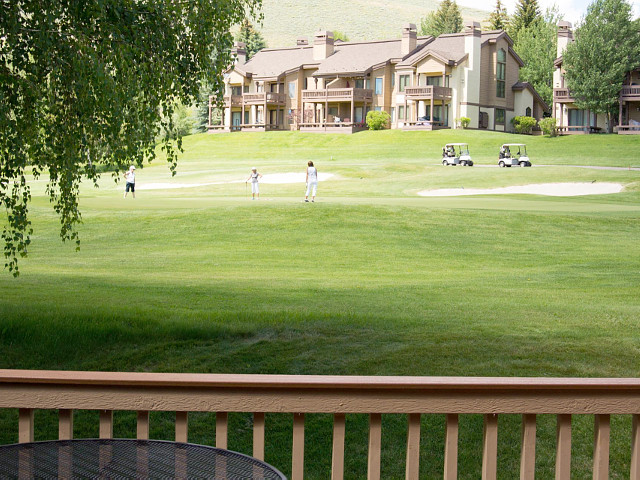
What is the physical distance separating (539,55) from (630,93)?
66.2ft

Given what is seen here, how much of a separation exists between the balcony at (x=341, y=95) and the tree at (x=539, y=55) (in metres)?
15.9

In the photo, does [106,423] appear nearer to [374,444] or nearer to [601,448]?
[374,444]

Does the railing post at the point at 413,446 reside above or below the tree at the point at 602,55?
below

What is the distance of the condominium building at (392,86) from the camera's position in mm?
64688

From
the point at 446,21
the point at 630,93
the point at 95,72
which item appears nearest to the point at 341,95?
the point at 630,93

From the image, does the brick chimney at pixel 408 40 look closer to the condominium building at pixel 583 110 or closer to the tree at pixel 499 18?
the condominium building at pixel 583 110

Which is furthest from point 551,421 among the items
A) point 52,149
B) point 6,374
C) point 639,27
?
point 639,27

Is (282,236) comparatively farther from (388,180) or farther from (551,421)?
(388,180)

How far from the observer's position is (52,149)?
8.05 meters

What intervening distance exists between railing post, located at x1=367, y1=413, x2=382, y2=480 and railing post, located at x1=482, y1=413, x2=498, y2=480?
16.6 inches

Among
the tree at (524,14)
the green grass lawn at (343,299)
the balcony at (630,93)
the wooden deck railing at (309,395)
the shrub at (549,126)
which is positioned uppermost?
the tree at (524,14)

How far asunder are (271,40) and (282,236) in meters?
176

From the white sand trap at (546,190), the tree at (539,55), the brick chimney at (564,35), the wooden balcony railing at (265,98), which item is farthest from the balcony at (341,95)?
the white sand trap at (546,190)

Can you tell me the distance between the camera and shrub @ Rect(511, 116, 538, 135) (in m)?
63.8
